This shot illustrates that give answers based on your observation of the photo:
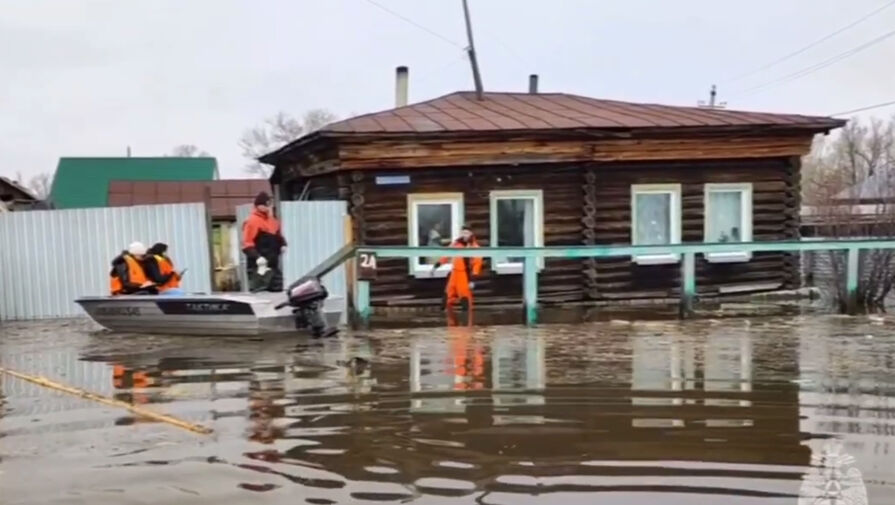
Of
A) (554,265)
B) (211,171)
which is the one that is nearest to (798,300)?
(554,265)

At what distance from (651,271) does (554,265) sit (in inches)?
71.1

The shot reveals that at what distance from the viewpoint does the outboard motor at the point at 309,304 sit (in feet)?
37.7

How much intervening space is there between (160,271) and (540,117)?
306 inches

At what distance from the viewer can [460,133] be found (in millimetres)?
16094

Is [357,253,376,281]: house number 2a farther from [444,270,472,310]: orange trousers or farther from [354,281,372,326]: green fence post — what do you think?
[444,270,472,310]: orange trousers

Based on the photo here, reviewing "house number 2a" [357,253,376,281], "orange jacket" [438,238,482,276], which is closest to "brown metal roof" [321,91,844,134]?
"orange jacket" [438,238,482,276]

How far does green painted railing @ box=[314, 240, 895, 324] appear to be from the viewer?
12.8 m

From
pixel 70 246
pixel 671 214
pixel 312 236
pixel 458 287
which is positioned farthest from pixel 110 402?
pixel 671 214

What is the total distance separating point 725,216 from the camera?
58.9 ft

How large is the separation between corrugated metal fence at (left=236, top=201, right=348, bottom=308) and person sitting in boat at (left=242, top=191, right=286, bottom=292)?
71cm

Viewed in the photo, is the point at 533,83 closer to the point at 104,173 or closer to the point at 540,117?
the point at 540,117

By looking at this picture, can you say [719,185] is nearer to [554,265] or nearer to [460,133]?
[554,265]

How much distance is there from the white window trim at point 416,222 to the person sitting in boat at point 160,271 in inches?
180

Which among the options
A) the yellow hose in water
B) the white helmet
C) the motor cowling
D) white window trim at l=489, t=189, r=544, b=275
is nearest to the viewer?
the yellow hose in water
